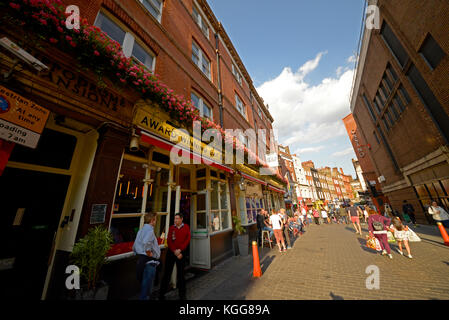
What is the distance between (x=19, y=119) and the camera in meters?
2.39

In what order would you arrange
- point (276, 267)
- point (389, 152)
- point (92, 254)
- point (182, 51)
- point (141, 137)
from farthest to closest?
1. point (389, 152)
2. point (182, 51)
3. point (276, 267)
4. point (141, 137)
5. point (92, 254)

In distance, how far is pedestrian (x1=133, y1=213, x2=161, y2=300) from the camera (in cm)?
312

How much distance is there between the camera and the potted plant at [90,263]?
103 inches

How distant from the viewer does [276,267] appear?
17.3 ft

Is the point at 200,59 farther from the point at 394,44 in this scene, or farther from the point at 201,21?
the point at 394,44

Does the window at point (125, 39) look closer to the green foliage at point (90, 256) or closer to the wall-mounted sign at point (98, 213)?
the wall-mounted sign at point (98, 213)

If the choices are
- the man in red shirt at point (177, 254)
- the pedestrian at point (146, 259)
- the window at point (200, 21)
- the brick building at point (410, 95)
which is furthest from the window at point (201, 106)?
the brick building at point (410, 95)

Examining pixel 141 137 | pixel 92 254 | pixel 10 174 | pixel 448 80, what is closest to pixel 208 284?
pixel 92 254

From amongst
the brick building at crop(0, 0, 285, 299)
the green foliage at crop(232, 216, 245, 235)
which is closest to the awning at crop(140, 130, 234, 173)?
the brick building at crop(0, 0, 285, 299)

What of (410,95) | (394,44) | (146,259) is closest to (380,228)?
(146,259)

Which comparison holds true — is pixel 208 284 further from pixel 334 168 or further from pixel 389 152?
pixel 334 168

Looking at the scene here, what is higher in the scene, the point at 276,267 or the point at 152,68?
the point at 152,68

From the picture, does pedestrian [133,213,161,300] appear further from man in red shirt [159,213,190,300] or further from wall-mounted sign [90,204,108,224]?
wall-mounted sign [90,204,108,224]

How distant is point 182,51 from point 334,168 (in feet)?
208
